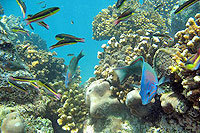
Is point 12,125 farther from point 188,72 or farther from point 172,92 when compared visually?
point 188,72

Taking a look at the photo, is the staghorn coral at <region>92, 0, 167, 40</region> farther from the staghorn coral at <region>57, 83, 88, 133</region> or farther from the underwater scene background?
the staghorn coral at <region>57, 83, 88, 133</region>

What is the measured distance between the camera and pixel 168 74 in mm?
2402

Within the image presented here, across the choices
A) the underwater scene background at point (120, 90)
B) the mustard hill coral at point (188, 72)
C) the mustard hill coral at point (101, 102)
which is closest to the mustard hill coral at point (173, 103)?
the underwater scene background at point (120, 90)

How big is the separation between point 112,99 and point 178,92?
1.55m

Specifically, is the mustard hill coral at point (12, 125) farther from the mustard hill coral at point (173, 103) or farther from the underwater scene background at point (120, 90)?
the mustard hill coral at point (173, 103)

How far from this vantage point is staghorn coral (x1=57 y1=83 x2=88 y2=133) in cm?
376

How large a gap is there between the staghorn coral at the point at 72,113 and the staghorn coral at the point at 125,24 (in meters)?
3.97

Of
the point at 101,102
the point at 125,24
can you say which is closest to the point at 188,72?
the point at 101,102

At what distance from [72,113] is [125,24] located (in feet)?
17.3

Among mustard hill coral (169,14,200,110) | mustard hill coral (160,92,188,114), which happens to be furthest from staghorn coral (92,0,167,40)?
mustard hill coral (160,92,188,114)

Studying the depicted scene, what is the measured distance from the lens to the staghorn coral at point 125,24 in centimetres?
679

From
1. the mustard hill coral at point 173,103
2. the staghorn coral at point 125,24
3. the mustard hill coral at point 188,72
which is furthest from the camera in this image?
the staghorn coral at point 125,24

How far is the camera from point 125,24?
6750 millimetres

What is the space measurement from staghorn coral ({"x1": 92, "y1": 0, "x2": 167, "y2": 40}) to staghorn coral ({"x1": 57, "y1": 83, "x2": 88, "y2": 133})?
156 inches
